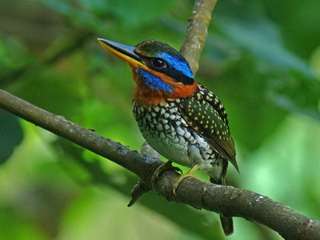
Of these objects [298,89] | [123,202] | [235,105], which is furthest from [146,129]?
[123,202]

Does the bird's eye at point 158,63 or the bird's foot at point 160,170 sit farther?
the bird's eye at point 158,63

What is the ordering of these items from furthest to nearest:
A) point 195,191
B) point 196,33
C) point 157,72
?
point 196,33, point 157,72, point 195,191

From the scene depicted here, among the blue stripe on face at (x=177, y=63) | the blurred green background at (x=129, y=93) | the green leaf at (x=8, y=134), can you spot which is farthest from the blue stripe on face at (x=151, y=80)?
the green leaf at (x=8, y=134)

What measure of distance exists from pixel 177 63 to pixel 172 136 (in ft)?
1.00

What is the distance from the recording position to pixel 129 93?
4754 mm

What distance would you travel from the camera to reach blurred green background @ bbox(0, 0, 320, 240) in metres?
3.58

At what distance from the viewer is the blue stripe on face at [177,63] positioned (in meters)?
3.29

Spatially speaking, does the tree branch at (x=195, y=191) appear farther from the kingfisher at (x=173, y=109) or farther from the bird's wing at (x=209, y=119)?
the bird's wing at (x=209, y=119)

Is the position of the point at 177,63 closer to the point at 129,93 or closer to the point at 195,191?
Answer: the point at 195,191

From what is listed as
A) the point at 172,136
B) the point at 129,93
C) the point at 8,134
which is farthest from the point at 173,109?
the point at 129,93

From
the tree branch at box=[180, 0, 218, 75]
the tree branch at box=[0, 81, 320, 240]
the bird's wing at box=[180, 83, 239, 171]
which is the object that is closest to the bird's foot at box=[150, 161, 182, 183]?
the tree branch at box=[0, 81, 320, 240]

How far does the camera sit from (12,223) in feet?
14.9

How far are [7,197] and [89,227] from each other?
0.85 meters

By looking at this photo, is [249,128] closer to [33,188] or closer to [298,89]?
[298,89]
